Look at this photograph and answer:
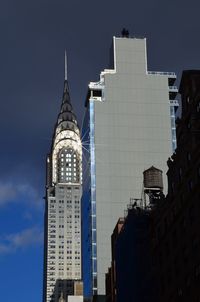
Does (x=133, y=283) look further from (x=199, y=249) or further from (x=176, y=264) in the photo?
(x=199, y=249)

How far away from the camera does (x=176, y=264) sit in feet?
303

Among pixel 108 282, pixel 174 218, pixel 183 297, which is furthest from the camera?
pixel 108 282

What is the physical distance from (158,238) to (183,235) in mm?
14421

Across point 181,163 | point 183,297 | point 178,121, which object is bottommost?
point 183,297

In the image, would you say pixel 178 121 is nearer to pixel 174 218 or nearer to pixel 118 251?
pixel 174 218

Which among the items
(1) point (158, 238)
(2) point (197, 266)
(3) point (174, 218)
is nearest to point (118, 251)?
(1) point (158, 238)

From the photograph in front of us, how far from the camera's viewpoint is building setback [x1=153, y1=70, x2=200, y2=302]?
8512cm

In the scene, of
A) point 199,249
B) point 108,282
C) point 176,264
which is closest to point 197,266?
point 199,249

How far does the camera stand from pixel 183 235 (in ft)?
295

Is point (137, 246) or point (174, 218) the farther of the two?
point (137, 246)

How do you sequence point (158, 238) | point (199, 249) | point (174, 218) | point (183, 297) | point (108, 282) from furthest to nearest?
point (108, 282) < point (158, 238) < point (174, 218) < point (183, 297) < point (199, 249)

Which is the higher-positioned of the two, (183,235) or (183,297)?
(183,235)

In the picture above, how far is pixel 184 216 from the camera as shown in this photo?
89.6m

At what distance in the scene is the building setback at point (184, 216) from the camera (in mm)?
85125
